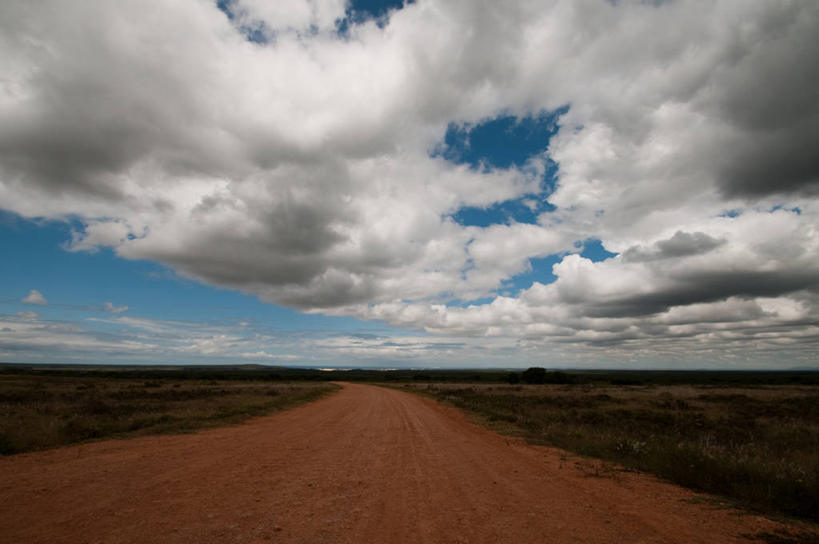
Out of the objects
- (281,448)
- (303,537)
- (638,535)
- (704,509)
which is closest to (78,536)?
(303,537)

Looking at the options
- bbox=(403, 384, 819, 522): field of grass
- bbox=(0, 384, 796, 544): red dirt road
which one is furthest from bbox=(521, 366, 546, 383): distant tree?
bbox=(0, 384, 796, 544): red dirt road

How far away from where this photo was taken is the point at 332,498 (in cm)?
719

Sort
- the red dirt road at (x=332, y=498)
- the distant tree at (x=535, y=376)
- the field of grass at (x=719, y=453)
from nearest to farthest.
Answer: the red dirt road at (x=332, y=498) < the field of grass at (x=719, y=453) < the distant tree at (x=535, y=376)

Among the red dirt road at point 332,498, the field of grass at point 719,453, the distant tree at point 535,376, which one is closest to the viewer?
the red dirt road at point 332,498

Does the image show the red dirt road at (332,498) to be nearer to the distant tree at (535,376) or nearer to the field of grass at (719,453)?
the field of grass at (719,453)

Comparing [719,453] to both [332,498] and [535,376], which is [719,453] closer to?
[332,498]

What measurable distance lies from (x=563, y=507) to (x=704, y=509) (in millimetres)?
2504

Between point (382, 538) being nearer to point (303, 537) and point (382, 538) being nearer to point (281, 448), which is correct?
point (303, 537)

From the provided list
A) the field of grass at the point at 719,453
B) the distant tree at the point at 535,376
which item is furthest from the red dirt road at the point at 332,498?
the distant tree at the point at 535,376

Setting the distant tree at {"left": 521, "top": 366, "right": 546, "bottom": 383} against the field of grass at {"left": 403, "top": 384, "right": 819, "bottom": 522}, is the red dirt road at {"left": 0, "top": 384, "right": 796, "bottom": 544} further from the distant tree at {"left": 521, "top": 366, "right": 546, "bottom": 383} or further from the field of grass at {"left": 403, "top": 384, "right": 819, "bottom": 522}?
the distant tree at {"left": 521, "top": 366, "right": 546, "bottom": 383}

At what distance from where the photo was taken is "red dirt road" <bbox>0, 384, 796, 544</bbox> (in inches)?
222

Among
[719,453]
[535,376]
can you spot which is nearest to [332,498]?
[719,453]

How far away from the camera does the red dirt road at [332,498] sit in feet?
18.5

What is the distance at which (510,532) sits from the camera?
5.73m
